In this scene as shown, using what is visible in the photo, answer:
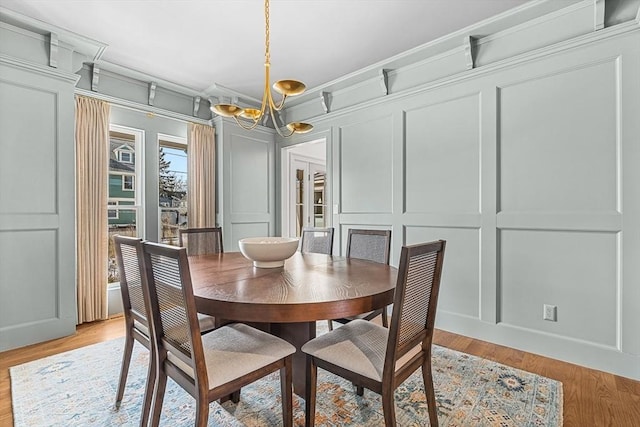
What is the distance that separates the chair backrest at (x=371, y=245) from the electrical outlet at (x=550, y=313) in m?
1.31

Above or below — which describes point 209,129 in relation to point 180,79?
below

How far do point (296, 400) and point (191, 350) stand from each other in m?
0.94

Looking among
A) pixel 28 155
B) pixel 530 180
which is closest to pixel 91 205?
pixel 28 155

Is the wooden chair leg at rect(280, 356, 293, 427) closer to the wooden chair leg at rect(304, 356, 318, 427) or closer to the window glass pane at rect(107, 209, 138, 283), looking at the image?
the wooden chair leg at rect(304, 356, 318, 427)

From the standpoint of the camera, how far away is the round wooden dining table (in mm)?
1280

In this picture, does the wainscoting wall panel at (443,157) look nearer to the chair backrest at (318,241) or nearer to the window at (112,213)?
the chair backrest at (318,241)

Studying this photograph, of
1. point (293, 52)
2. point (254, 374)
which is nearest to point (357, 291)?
point (254, 374)

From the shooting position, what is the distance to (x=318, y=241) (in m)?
2.90

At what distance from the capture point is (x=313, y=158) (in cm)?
538

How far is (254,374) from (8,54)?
316 cm

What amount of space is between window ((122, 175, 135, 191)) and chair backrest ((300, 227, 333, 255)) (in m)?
2.14

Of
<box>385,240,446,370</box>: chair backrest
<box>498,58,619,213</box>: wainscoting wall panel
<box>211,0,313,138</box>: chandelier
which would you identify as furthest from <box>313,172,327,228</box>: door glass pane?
<box>385,240,446,370</box>: chair backrest

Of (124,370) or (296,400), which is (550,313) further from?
(124,370)

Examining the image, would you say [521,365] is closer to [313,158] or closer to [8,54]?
[313,158]
